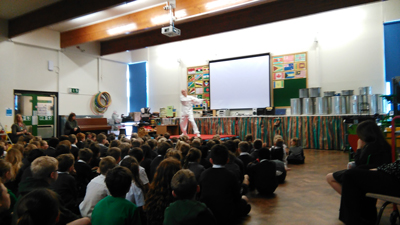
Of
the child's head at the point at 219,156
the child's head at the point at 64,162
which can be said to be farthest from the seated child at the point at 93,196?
the child's head at the point at 219,156

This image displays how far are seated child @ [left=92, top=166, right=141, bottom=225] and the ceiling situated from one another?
525cm

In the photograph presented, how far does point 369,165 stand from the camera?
8.53 feet

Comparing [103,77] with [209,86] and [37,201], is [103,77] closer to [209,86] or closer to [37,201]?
[209,86]

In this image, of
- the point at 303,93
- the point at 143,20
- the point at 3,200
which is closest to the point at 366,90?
the point at 303,93

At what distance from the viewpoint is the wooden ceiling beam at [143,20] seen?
7.18m

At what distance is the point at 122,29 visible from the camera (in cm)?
891

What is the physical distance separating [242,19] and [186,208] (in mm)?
7854

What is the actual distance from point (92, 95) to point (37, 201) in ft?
37.1

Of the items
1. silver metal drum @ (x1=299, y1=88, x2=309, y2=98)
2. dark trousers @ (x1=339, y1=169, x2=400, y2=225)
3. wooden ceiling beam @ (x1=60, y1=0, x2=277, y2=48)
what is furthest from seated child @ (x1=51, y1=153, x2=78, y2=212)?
silver metal drum @ (x1=299, y1=88, x2=309, y2=98)

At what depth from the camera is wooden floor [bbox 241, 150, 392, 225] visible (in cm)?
274

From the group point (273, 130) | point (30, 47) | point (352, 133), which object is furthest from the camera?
point (30, 47)

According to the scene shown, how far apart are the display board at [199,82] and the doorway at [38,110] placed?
521cm

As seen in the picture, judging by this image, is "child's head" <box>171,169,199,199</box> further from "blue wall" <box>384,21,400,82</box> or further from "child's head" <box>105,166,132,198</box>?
"blue wall" <box>384,21,400,82</box>

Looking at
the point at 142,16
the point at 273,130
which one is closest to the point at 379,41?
the point at 273,130
